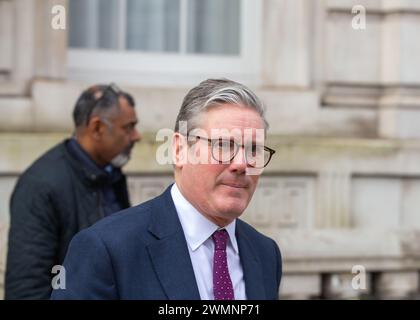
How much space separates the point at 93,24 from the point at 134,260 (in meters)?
5.20

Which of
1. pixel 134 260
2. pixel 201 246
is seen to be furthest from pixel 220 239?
Answer: pixel 134 260

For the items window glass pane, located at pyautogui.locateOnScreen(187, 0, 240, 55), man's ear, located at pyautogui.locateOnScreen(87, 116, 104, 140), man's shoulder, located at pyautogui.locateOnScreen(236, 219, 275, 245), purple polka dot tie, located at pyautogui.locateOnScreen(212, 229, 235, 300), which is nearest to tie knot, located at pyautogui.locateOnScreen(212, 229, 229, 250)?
purple polka dot tie, located at pyautogui.locateOnScreen(212, 229, 235, 300)

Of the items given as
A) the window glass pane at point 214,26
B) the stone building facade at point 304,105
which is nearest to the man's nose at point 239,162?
the stone building facade at point 304,105

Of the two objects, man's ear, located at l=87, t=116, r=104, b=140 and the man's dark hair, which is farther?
the man's dark hair

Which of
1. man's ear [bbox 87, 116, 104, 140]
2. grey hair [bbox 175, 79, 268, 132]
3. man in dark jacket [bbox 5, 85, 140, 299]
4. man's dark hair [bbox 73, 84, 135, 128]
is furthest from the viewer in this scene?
man's dark hair [bbox 73, 84, 135, 128]

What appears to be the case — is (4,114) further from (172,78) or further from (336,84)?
(336,84)

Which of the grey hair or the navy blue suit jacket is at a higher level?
the grey hair

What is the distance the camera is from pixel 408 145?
795 centimetres

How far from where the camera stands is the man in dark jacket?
4453 mm

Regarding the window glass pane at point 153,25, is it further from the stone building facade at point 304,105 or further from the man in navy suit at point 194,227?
the man in navy suit at point 194,227

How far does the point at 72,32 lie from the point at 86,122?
281cm

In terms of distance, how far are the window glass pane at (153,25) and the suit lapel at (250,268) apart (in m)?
5.00

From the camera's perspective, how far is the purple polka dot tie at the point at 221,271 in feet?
9.56

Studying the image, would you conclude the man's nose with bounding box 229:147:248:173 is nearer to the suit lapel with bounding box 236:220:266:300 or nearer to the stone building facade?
the suit lapel with bounding box 236:220:266:300
